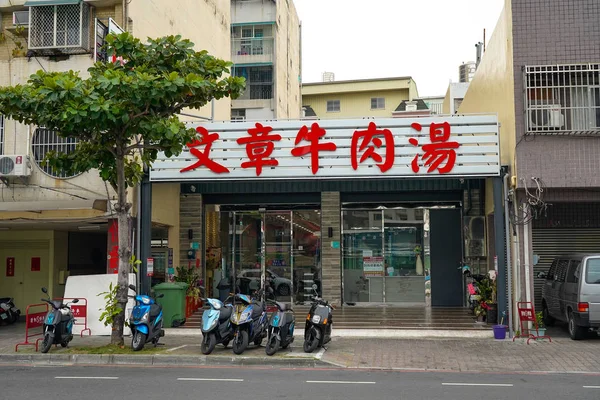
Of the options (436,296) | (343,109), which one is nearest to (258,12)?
(343,109)

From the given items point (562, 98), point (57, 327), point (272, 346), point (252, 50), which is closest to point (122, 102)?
point (57, 327)

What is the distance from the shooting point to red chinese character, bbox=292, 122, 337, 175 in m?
15.3

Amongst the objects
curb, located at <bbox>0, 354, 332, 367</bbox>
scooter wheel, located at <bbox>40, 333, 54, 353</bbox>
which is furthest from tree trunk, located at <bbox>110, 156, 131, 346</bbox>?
A: scooter wheel, located at <bbox>40, 333, 54, 353</bbox>

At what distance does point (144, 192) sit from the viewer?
15.9 metres

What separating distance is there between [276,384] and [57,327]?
541 cm

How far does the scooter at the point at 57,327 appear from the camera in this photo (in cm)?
1273

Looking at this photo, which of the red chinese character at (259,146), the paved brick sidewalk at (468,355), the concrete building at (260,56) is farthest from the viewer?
the concrete building at (260,56)

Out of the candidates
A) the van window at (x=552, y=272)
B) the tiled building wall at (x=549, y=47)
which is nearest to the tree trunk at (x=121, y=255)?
the tiled building wall at (x=549, y=47)

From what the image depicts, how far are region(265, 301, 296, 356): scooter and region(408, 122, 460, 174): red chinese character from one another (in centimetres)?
490

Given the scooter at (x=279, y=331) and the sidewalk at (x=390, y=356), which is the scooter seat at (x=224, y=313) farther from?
the scooter at (x=279, y=331)

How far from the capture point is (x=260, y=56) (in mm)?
38250

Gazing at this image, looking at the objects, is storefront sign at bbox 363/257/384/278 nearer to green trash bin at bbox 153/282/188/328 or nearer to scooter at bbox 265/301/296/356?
green trash bin at bbox 153/282/188/328

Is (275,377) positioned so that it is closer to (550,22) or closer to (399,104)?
(550,22)

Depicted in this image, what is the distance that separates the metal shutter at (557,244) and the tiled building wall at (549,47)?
369cm
